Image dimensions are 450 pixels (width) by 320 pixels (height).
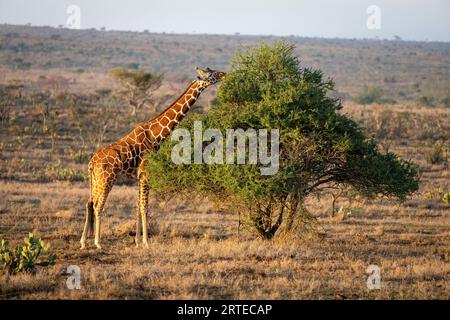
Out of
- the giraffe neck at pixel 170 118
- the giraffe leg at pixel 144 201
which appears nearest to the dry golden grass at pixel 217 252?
the giraffe leg at pixel 144 201

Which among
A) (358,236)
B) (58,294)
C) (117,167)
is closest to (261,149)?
(117,167)

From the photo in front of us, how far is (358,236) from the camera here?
16219mm

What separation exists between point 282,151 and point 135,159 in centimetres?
309

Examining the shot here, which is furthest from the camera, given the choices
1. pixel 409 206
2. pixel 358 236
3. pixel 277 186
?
pixel 409 206

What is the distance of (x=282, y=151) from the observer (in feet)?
45.6

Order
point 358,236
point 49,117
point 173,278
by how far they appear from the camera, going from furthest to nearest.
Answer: point 49,117
point 358,236
point 173,278

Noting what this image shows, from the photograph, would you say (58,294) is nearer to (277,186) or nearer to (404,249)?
(277,186)

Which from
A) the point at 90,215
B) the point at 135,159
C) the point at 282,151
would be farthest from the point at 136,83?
the point at 282,151

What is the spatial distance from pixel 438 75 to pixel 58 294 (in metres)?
96.0

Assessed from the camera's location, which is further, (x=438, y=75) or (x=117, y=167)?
(x=438, y=75)

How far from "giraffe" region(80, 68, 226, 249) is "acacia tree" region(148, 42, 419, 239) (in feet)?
1.16

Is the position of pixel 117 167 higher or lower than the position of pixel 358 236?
higher

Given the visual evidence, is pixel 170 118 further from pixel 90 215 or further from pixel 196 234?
pixel 196 234

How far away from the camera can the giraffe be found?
45.8 feet
